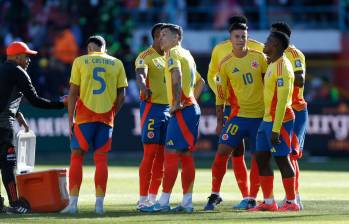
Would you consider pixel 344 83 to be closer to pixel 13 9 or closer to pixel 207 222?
pixel 13 9

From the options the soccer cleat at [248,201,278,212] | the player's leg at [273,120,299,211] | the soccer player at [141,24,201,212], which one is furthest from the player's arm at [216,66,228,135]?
the soccer cleat at [248,201,278,212]

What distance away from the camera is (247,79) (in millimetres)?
14438

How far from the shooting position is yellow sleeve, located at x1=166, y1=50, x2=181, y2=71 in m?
13.8

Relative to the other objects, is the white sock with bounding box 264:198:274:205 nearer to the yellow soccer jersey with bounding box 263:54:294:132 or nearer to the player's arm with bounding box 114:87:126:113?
the yellow soccer jersey with bounding box 263:54:294:132

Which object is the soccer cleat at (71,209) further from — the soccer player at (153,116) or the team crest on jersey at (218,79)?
the team crest on jersey at (218,79)

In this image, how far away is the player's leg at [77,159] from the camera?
13797 mm

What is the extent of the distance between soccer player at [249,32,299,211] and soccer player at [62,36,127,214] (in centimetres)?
196

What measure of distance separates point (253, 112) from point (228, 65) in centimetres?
71

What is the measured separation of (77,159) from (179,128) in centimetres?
136

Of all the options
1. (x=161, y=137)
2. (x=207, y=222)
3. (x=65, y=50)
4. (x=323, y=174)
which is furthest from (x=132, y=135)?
(x=207, y=222)

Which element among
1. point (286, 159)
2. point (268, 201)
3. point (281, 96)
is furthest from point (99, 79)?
point (268, 201)

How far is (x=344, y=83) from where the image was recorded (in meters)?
34.2

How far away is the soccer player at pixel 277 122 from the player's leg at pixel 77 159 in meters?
2.20

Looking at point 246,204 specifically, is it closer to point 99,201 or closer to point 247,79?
point 247,79
